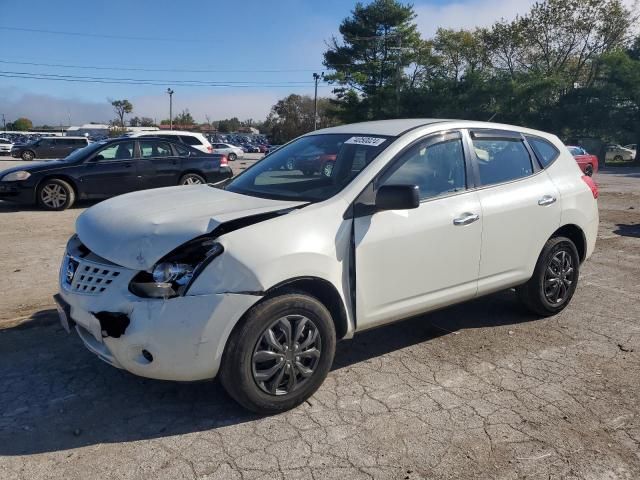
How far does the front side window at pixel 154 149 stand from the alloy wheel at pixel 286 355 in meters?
9.60

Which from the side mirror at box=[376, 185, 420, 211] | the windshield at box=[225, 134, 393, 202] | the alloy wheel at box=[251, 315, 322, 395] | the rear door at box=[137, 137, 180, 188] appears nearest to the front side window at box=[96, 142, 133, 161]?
the rear door at box=[137, 137, 180, 188]

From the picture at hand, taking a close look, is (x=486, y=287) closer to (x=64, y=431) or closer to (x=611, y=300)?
(x=611, y=300)

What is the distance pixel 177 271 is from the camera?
3.03 m

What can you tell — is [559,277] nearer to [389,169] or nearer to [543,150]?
[543,150]

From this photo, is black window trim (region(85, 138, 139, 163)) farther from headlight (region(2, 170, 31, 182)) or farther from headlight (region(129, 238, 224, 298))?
headlight (region(129, 238, 224, 298))

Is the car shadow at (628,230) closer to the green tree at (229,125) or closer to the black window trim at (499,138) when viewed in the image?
the black window trim at (499,138)

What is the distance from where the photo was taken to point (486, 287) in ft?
14.3

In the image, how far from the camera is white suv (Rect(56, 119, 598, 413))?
9.84ft

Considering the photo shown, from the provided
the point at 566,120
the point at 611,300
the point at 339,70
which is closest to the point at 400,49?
the point at 339,70

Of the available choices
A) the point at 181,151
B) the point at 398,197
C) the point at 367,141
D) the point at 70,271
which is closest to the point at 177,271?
the point at 70,271

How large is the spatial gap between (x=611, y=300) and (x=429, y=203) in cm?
287

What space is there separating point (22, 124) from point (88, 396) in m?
159

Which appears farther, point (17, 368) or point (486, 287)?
point (486, 287)

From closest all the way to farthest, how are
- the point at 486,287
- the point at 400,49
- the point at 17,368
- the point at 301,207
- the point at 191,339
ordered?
1. the point at 191,339
2. the point at 301,207
3. the point at 17,368
4. the point at 486,287
5. the point at 400,49
